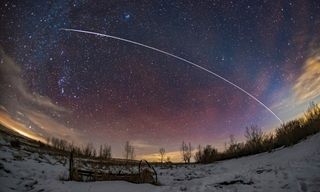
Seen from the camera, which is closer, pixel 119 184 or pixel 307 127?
pixel 119 184

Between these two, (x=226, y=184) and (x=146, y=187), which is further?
(x=146, y=187)

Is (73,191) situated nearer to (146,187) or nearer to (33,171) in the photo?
(146,187)

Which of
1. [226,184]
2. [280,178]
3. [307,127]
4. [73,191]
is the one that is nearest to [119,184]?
[73,191]

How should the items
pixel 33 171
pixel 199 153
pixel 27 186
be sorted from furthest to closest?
pixel 199 153, pixel 33 171, pixel 27 186

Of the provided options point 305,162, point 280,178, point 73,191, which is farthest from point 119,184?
point 305,162

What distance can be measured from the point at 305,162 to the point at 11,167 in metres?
13.0

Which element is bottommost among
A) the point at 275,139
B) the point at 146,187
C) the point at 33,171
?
the point at 146,187

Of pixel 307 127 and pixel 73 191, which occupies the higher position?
pixel 307 127

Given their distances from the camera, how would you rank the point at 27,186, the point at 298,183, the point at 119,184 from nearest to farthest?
the point at 298,183, the point at 27,186, the point at 119,184

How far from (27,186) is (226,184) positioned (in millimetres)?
7975

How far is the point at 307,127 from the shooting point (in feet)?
50.7

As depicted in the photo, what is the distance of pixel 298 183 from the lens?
22.4ft

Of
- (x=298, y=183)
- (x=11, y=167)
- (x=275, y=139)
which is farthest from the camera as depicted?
(x=275, y=139)

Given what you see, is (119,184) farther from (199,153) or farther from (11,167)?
(199,153)
